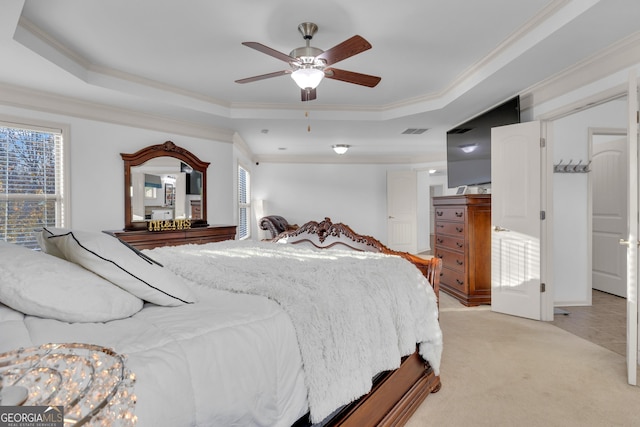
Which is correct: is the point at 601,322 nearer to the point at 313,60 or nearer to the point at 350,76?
the point at 350,76

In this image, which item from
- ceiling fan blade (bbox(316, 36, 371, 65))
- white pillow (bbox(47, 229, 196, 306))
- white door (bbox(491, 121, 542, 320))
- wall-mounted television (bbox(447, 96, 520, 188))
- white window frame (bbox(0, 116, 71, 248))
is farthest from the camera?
wall-mounted television (bbox(447, 96, 520, 188))

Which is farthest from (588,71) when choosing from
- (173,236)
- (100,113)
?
(100,113)

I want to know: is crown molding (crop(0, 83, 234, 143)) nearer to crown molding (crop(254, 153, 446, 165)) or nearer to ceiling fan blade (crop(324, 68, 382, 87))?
crown molding (crop(254, 153, 446, 165))

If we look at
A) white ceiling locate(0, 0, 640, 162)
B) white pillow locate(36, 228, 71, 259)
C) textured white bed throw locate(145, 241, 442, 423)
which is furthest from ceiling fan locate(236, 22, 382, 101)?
white pillow locate(36, 228, 71, 259)

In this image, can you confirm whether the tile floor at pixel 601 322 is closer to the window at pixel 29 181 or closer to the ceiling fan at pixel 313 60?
the ceiling fan at pixel 313 60

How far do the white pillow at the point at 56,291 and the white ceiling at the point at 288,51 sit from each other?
1.98 meters

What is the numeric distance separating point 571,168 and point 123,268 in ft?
13.8

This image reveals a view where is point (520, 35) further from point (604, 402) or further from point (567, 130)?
point (604, 402)

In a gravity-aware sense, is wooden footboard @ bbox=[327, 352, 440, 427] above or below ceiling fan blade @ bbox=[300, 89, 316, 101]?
below

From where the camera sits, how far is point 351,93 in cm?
402

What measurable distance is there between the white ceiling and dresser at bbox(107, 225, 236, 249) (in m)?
1.47

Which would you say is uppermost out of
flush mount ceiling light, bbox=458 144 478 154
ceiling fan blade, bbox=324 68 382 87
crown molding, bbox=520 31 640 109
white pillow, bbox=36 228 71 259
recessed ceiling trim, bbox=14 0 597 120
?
recessed ceiling trim, bbox=14 0 597 120

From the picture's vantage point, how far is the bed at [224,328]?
82 cm

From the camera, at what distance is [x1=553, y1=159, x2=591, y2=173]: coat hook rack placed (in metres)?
3.59
